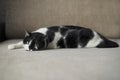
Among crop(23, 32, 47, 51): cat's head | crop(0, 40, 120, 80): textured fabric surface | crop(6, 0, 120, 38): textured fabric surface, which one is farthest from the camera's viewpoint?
crop(6, 0, 120, 38): textured fabric surface

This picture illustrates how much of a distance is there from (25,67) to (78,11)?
0.81 m

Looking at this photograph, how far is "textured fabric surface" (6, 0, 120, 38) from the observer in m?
1.73

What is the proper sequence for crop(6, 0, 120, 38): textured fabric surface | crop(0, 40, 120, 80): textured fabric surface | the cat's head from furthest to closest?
crop(6, 0, 120, 38): textured fabric surface < the cat's head < crop(0, 40, 120, 80): textured fabric surface

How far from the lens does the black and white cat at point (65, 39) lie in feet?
4.87

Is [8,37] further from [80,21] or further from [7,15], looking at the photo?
[80,21]

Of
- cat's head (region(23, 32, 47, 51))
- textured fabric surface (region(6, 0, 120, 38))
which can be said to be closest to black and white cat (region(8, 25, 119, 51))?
cat's head (region(23, 32, 47, 51))

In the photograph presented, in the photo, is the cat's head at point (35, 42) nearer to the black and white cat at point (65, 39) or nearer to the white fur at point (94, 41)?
the black and white cat at point (65, 39)

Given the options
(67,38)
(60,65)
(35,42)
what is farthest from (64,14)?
(60,65)

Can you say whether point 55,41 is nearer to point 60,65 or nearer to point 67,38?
point 67,38

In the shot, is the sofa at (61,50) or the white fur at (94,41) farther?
the white fur at (94,41)

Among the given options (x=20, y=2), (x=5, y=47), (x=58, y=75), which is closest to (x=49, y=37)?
(x=5, y=47)

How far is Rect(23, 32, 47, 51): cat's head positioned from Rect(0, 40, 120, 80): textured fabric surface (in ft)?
0.32

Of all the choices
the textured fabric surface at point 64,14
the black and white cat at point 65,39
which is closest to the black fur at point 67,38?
the black and white cat at point 65,39

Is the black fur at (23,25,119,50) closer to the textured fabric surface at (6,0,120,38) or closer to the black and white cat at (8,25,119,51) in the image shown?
the black and white cat at (8,25,119,51)
